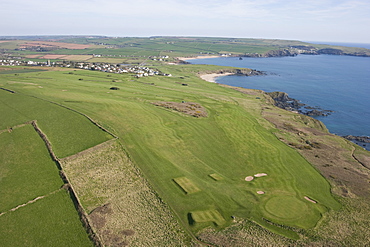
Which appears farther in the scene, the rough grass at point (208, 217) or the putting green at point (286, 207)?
the putting green at point (286, 207)

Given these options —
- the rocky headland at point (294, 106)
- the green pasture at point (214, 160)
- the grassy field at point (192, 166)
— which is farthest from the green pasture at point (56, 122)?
the rocky headland at point (294, 106)

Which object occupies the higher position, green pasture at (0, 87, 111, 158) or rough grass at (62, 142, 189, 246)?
green pasture at (0, 87, 111, 158)

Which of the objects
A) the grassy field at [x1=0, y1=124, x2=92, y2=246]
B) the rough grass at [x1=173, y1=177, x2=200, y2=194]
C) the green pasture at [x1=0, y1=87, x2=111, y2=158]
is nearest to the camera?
the grassy field at [x1=0, y1=124, x2=92, y2=246]

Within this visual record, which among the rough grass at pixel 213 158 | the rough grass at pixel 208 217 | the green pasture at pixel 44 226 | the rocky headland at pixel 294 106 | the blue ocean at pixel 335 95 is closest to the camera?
the green pasture at pixel 44 226

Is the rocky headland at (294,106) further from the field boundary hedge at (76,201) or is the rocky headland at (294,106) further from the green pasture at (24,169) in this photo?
the green pasture at (24,169)

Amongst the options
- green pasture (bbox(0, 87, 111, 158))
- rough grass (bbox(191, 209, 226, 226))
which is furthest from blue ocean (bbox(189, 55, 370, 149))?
green pasture (bbox(0, 87, 111, 158))

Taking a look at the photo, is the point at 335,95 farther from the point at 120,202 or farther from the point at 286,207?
the point at 120,202

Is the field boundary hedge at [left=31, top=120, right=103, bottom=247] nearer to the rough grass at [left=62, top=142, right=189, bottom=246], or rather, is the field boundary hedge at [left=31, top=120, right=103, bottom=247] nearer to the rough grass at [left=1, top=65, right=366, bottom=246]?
the rough grass at [left=62, top=142, right=189, bottom=246]
